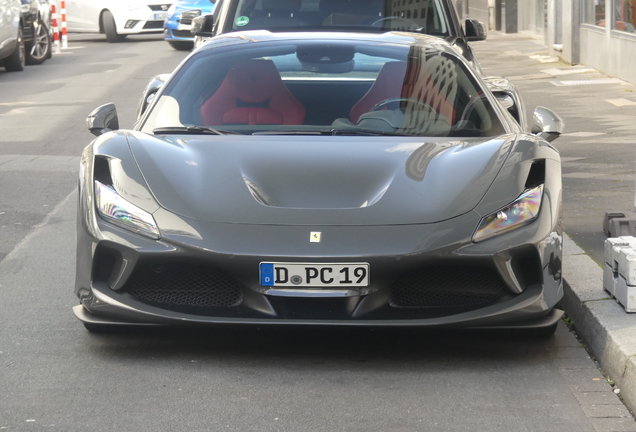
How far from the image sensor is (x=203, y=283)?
415cm

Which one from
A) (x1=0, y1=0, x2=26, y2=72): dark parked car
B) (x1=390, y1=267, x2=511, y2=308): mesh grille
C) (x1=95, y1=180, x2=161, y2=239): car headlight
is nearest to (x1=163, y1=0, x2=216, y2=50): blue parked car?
(x1=0, y1=0, x2=26, y2=72): dark parked car

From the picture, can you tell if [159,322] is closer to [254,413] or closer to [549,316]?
[254,413]

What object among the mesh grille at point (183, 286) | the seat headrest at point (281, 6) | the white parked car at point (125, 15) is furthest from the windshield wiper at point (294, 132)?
the white parked car at point (125, 15)

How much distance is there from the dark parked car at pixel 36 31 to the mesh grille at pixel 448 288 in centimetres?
1616

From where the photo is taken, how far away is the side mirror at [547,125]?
17.0 feet

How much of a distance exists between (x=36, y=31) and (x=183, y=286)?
16.7m

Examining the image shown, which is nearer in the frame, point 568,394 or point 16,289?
point 568,394

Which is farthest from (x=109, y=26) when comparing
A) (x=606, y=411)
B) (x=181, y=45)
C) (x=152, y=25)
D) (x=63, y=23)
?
(x=606, y=411)

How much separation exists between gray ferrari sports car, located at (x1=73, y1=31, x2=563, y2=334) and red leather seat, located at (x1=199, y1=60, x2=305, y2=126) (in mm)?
315

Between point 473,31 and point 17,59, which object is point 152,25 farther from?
point 473,31

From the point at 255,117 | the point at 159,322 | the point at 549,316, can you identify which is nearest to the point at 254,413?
the point at 159,322

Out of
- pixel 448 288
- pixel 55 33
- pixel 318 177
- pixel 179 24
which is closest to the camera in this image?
pixel 448 288

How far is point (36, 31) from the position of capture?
19.8m

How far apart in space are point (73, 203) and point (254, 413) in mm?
4501
